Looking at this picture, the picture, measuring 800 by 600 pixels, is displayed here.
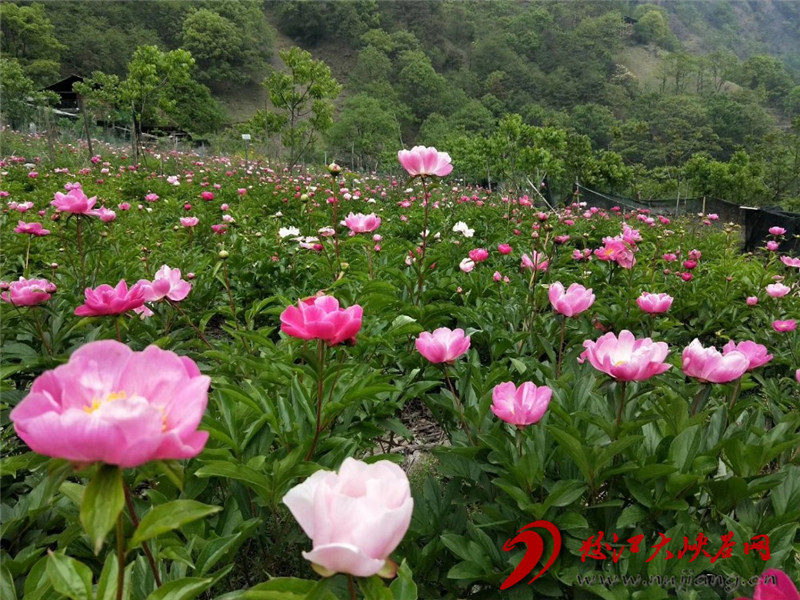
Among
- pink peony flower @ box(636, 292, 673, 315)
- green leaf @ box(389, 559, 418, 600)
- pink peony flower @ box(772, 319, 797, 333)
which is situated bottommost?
pink peony flower @ box(772, 319, 797, 333)

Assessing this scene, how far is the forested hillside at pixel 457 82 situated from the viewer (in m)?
15.8

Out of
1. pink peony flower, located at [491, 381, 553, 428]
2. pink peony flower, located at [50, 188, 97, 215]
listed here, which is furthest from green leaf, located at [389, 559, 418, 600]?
pink peony flower, located at [50, 188, 97, 215]

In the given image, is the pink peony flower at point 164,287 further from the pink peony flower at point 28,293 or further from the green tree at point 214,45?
the green tree at point 214,45

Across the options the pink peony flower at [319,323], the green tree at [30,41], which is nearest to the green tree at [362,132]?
the green tree at [30,41]

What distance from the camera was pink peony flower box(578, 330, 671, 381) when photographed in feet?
3.31

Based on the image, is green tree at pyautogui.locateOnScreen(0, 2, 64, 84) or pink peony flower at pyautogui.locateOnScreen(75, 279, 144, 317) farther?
green tree at pyautogui.locateOnScreen(0, 2, 64, 84)

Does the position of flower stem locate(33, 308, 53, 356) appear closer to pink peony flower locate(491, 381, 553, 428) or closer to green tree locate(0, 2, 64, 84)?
pink peony flower locate(491, 381, 553, 428)

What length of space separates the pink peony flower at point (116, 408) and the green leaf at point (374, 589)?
0.24 meters

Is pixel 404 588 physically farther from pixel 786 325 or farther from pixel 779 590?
pixel 786 325

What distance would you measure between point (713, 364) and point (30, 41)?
43935 mm

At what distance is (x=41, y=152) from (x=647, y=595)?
39.3 feet

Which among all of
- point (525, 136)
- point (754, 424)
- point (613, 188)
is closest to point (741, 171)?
point (613, 188)

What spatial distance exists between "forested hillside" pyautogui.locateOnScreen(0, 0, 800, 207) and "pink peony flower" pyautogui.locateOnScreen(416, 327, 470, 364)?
760 centimetres

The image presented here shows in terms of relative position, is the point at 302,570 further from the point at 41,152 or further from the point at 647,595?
the point at 41,152
